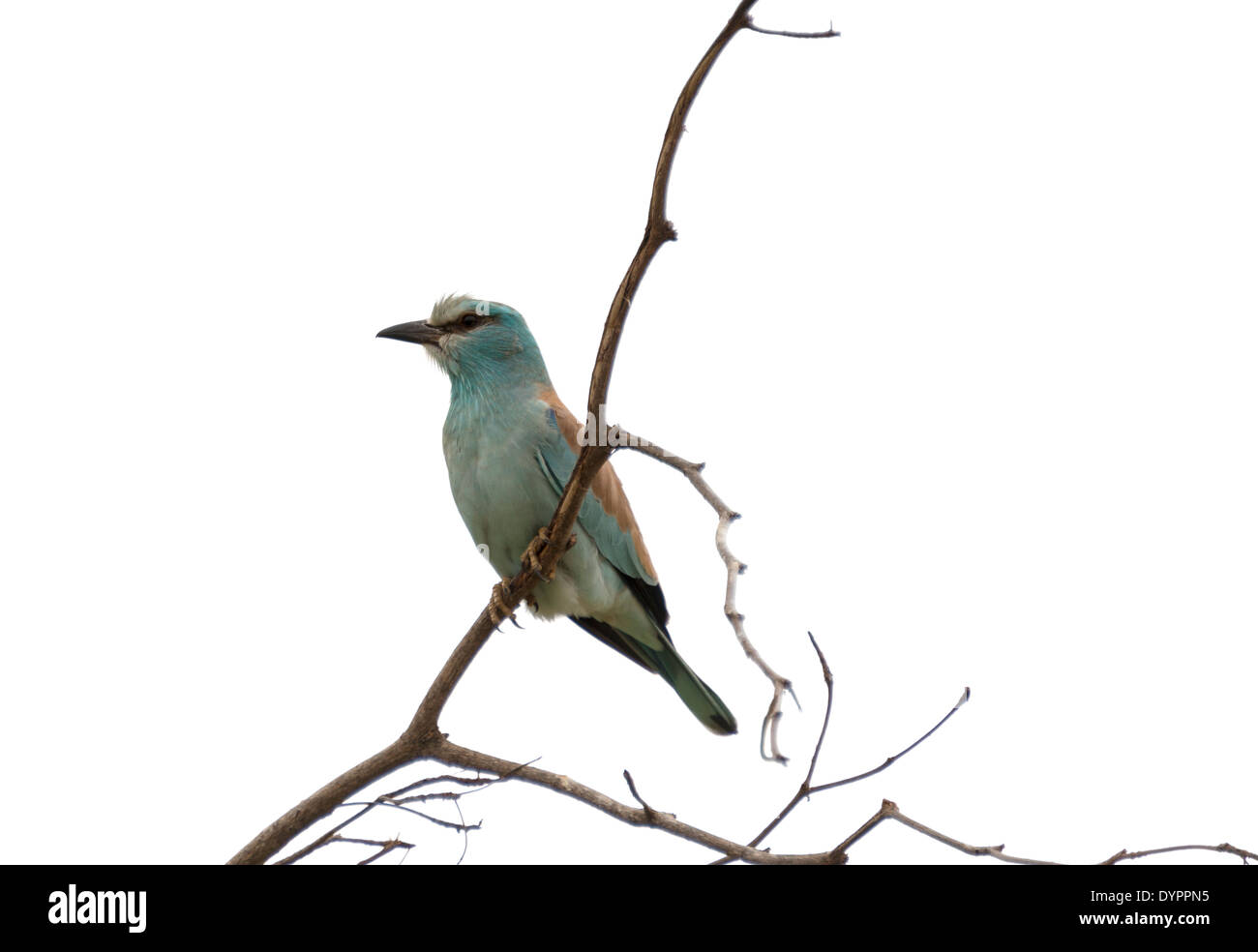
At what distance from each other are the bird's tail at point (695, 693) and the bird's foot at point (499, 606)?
101cm

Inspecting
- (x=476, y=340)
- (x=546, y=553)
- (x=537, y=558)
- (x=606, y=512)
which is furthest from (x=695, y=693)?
(x=476, y=340)

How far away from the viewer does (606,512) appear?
4984 millimetres

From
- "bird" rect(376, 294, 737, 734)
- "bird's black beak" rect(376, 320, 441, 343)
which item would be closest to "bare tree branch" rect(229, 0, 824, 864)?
"bird" rect(376, 294, 737, 734)

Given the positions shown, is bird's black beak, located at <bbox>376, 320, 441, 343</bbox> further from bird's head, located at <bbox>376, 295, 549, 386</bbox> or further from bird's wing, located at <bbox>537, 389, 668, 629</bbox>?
bird's wing, located at <bbox>537, 389, 668, 629</bbox>

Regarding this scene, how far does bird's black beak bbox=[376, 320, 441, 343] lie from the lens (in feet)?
17.2

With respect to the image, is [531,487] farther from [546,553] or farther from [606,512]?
[546,553]

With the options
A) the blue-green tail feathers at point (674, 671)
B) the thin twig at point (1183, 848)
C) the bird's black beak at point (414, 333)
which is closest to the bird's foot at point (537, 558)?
the blue-green tail feathers at point (674, 671)
